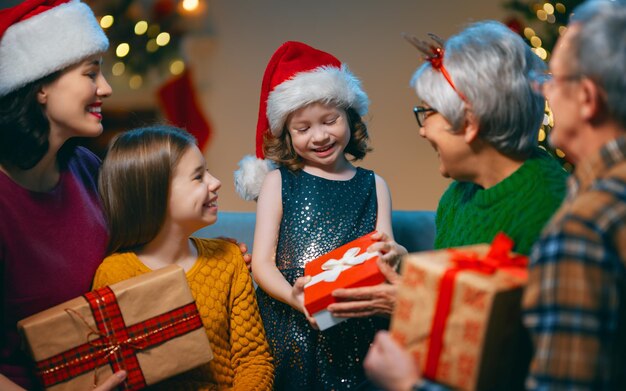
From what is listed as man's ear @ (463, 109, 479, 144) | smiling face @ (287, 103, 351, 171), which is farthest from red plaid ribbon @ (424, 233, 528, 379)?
smiling face @ (287, 103, 351, 171)

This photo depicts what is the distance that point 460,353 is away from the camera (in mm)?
1422

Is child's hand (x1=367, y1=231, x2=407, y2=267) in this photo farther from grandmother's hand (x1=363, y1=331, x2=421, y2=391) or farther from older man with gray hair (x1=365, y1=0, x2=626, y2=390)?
older man with gray hair (x1=365, y1=0, x2=626, y2=390)

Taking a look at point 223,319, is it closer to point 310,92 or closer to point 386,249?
point 386,249

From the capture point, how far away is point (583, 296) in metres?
1.19

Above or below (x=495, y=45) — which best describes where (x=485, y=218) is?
below

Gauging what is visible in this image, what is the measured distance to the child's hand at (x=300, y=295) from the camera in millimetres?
2242

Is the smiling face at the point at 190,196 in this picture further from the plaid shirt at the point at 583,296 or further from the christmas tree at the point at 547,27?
the christmas tree at the point at 547,27

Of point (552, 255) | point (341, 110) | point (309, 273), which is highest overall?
point (341, 110)

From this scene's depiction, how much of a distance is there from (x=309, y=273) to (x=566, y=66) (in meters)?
1.17

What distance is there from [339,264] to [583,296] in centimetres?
111

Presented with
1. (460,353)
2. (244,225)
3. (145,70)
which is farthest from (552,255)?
(145,70)

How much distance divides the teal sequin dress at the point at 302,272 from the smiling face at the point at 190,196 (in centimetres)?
38

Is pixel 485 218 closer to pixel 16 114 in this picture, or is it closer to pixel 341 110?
pixel 341 110

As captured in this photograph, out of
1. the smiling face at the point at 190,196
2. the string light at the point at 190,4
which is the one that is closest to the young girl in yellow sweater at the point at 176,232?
the smiling face at the point at 190,196
